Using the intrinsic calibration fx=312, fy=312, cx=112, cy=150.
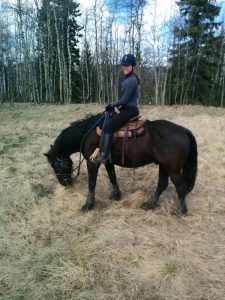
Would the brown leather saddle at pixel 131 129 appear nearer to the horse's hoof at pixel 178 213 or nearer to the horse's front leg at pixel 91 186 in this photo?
the horse's front leg at pixel 91 186

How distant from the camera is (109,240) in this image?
436cm

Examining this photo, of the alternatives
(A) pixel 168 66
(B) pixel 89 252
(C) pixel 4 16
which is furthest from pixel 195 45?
(B) pixel 89 252

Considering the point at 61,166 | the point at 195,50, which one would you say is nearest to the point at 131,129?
the point at 61,166

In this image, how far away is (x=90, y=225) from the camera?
196 inches

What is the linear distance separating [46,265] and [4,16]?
3289cm

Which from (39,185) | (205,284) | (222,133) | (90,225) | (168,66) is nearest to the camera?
(205,284)

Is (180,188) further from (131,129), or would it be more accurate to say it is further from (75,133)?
(75,133)

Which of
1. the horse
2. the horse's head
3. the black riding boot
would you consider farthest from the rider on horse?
the horse's head

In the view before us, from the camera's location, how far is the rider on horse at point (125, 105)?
16.8 feet

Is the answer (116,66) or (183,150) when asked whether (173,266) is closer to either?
(183,150)

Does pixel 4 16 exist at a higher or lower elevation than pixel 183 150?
higher

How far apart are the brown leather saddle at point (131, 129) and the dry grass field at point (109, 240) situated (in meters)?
1.26

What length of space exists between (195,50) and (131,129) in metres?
24.8

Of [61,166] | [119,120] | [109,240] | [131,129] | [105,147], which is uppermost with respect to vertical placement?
[119,120]
